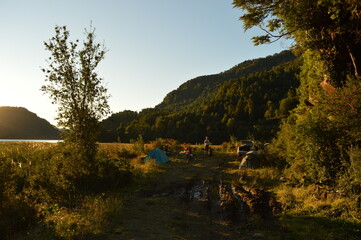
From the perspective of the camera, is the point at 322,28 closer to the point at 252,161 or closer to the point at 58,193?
the point at 252,161

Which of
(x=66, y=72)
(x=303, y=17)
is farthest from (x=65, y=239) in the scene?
(x=303, y=17)

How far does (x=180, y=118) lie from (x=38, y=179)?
87.3m

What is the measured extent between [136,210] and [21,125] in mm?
162858

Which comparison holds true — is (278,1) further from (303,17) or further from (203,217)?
(203,217)

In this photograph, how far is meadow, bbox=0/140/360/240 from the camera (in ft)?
20.4

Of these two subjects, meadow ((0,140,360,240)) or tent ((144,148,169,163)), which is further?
tent ((144,148,169,163))

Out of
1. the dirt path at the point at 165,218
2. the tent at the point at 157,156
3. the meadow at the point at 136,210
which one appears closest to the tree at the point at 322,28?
the meadow at the point at 136,210

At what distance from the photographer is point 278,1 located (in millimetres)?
10242

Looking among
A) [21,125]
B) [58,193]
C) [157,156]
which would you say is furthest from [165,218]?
[21,125]

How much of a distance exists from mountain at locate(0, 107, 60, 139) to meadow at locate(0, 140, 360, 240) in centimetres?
14560

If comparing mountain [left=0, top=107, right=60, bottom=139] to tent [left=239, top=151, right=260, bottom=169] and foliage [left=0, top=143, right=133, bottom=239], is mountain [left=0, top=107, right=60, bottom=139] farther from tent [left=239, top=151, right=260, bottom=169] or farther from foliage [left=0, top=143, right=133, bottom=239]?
tent [left=239, top=151, right=260, bottom=169]

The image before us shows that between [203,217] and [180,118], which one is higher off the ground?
[180,118]

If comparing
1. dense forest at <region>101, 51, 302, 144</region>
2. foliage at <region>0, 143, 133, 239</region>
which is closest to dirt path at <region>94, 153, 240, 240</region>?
foliage at <region>0, 143, 133, 239</region>

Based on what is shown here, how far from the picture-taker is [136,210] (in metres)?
8.28
